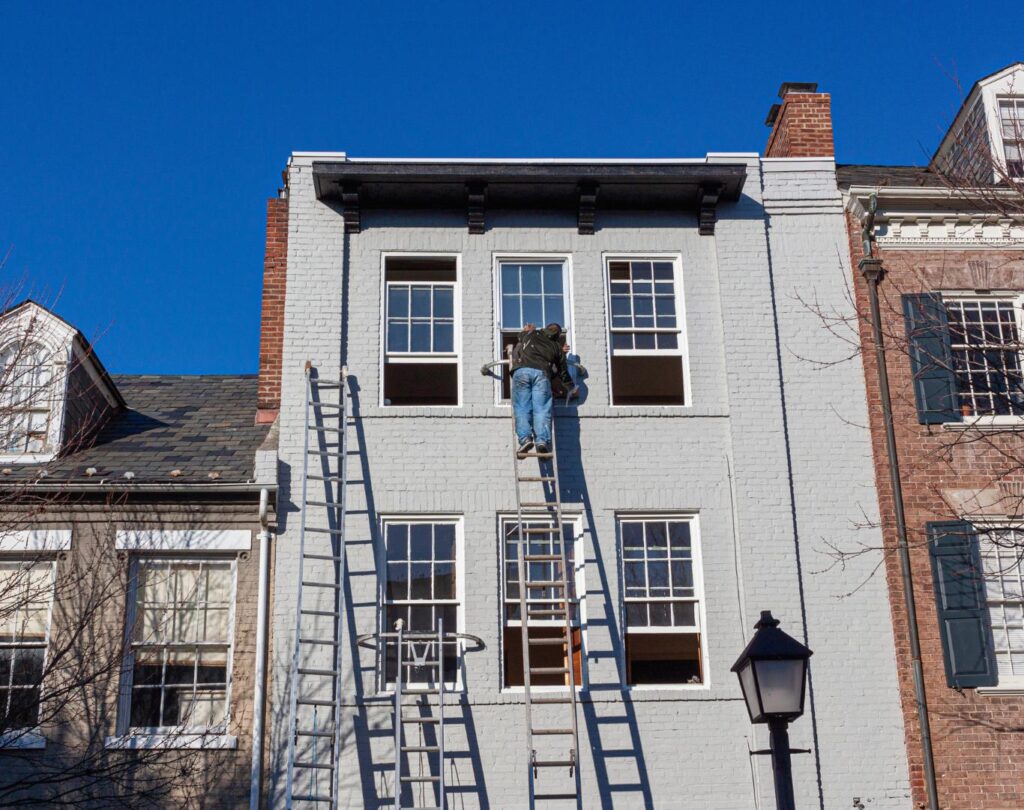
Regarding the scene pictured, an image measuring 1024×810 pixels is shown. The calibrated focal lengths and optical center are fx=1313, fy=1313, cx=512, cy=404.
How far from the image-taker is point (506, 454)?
14234 millimetres

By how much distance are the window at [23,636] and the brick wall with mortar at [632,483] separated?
239cm

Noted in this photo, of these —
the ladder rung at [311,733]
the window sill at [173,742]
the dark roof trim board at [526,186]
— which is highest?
the dark roof trim board at [526,186]

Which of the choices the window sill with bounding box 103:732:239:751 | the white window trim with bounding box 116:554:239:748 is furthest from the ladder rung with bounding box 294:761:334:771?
the white window trim with bounding box 116:554:239:748

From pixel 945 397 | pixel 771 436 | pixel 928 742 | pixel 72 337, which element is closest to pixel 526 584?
pixel 771 436

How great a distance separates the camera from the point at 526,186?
594 inches

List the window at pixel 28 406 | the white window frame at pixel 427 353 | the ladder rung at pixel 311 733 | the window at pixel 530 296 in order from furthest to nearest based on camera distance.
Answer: the window at pixel 530 296 < the white window frame at pixel 427 353 < the window at pixel 28 406 < the ladder rung at pixel 311 733

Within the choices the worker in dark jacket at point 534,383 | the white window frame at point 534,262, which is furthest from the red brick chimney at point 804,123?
the worker in dark jacket at point 534,383

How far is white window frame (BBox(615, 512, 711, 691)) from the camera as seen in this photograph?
13492mm

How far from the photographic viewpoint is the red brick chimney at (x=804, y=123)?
53.7ft

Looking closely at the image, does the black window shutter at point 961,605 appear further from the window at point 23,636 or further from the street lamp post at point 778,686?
the window at point 23,636

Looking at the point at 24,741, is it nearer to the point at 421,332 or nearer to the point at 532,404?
the point at 421,332

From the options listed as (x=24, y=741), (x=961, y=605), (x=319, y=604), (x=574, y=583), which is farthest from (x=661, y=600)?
(x=24, y=741)

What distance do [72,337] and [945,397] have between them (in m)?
10.0

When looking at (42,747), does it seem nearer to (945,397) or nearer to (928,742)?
(928,742)
